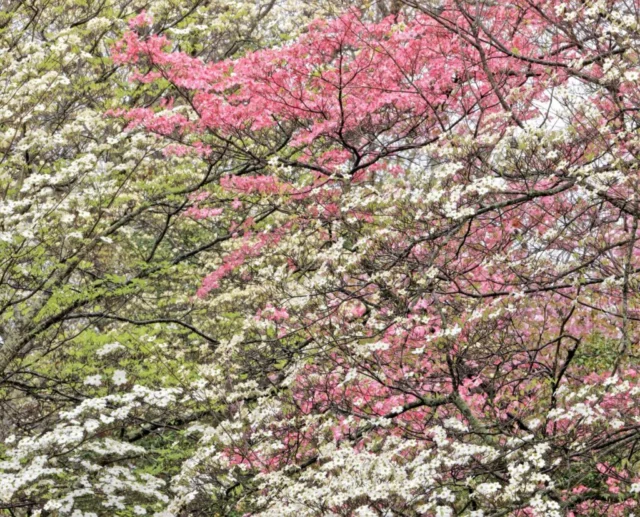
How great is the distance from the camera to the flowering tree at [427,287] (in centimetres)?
519

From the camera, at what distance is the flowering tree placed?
17.0 ft

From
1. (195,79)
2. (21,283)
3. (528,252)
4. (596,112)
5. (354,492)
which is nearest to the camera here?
(596,112)

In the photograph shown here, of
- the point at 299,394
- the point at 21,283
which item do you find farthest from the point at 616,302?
the point at 21,283

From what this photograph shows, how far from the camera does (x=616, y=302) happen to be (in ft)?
24.2

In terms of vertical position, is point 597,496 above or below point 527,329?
below

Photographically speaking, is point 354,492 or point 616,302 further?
point 616,302

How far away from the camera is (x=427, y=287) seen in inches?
227

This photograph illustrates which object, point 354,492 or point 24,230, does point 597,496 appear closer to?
point 354,492

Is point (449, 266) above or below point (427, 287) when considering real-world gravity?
above

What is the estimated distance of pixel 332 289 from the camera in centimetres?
662

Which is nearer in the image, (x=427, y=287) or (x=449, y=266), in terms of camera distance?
(x=427, y=287)

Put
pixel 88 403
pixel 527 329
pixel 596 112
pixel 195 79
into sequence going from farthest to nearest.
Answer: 1. pixel 195 79
2. pixel 527 329
3. pixel 88 403
4. pixel 596 112

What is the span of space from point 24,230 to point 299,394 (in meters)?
3.42

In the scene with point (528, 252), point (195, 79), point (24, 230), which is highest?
point (195, 79)
